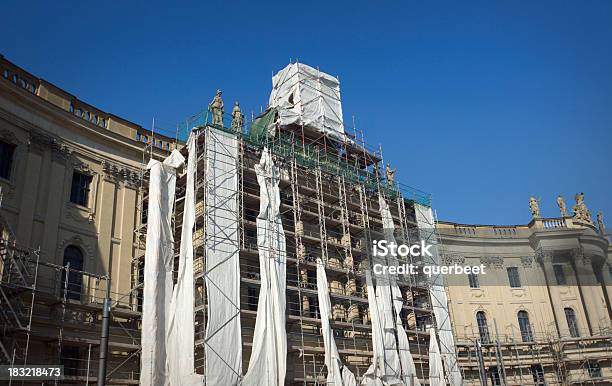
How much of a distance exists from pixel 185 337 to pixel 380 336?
956 cm

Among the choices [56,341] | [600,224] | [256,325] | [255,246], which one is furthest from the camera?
[600,224]

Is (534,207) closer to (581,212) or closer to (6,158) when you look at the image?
(581,212)

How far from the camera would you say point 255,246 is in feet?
80.4

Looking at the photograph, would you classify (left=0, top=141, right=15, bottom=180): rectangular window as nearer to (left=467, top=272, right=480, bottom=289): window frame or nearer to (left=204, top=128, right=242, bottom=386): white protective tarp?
(left=204, top=128, right=242, bottom=386): white protective tarp

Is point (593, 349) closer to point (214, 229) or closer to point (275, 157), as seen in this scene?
point (275, 157)

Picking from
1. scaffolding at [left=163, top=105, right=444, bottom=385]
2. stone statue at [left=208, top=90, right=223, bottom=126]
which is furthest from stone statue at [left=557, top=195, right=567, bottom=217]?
stone statue at [left=208, top=90, right=223, bottom=126]

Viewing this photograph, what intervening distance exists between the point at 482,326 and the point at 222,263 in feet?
74.5

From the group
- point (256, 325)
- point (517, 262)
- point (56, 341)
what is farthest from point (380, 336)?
point (517, 262)

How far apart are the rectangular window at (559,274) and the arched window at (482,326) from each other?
5875mm

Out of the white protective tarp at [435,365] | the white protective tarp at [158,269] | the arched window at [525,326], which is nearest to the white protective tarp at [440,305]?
the white protective tarp at [435,365]

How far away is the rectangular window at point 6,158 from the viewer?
2095 centimetres

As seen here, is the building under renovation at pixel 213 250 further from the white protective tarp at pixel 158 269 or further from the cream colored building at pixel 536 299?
the cream colored building at pixel 536 299

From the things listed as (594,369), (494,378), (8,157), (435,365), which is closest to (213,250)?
(8,157)

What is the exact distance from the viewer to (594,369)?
36.9 metres
